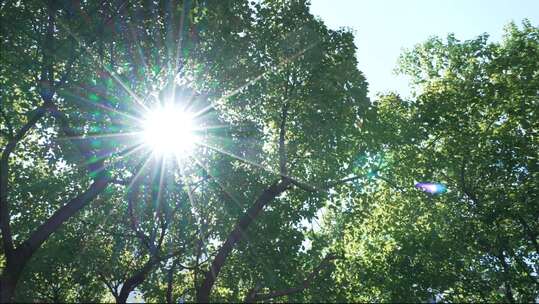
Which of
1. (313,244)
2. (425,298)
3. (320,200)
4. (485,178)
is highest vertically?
(485,178)

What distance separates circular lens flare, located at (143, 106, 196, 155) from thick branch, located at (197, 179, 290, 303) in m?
4.02

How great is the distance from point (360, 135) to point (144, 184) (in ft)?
32.2

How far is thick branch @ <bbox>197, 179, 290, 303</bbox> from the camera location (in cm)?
1609

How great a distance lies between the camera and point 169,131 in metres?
17.6

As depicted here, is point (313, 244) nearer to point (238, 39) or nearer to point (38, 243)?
point (238, 39)

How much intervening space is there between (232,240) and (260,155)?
401cm

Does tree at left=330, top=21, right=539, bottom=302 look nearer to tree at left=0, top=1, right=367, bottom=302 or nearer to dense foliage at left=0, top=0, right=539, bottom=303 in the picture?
dense foliage at left=0, top=0, right=539, bottom=303

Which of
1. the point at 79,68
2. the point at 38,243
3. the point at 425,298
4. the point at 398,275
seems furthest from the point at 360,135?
the point at 38,243

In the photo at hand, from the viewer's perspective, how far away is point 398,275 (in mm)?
17391

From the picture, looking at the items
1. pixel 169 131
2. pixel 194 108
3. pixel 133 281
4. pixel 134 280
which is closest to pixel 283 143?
pixel 194 108

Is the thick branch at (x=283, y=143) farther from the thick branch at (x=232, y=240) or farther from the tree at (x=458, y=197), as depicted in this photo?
the tree at (x=458, y=197)

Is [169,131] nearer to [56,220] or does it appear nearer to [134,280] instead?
[56,220]

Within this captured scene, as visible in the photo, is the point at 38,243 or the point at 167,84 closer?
the point at 38,243

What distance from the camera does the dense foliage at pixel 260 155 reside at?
14.5 meters
